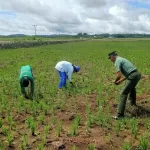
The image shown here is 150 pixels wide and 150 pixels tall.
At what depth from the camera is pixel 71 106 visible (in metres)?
10.1

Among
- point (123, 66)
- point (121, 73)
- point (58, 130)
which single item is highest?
point (123, 66)

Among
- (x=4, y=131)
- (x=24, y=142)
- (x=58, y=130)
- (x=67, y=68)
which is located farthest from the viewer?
(x=67, y=68)

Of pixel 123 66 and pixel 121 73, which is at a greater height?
pixel 123 66

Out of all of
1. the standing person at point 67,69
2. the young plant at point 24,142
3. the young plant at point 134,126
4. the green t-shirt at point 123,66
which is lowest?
the young plant at point 24,142

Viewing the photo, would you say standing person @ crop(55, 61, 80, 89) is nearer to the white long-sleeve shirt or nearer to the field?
the white long-sleeve shirt


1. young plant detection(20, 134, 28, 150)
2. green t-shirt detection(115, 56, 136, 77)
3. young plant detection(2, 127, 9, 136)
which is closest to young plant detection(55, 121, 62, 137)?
young plant detection(20, 134, 28, 150)

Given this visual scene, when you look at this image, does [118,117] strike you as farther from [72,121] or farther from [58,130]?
→ [58,130]

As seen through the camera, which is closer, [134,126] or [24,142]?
[24,142]

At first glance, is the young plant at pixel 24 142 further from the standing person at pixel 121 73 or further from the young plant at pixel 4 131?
the standing person at pixel 121 73

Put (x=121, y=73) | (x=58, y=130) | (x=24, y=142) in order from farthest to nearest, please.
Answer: (x=121, y=73)
(x=58, y=130)
(x=24, y=142)

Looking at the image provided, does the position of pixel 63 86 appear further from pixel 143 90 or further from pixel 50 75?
pixel 50 75

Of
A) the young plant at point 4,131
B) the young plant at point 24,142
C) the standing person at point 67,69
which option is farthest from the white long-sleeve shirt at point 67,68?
the young plant at point 24,142

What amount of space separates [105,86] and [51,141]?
6702 millimetres

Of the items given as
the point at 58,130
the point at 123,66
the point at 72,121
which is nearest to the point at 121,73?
the point at 123,66
